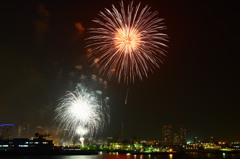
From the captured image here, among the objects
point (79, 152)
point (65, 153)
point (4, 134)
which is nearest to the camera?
point (65, 153)

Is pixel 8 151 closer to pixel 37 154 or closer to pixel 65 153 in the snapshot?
pixel 37 154

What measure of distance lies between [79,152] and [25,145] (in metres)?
35.6

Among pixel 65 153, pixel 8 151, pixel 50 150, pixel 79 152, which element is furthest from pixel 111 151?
pixel 8 151

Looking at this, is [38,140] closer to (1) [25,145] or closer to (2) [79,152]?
(1) [25,145]

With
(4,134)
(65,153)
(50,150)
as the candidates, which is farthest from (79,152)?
(4,134)

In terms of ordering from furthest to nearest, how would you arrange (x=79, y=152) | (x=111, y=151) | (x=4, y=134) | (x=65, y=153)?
(x=111, y=151), (x=4, y=134), (x=79, y=152), (x=65, y=153)

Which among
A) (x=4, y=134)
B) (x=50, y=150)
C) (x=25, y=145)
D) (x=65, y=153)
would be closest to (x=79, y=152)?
(x=65, y=153)

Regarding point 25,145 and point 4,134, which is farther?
point 4,134

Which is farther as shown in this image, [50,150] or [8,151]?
[50,150]

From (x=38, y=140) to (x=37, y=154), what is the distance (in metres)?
7.53

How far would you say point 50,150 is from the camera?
425ft

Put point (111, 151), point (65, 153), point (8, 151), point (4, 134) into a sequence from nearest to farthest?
point (8, 151) < point (65, 153) < point (4, 134) < point (111, 151)

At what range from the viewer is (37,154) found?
12312cm

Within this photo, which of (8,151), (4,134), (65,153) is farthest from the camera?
(4,134)
